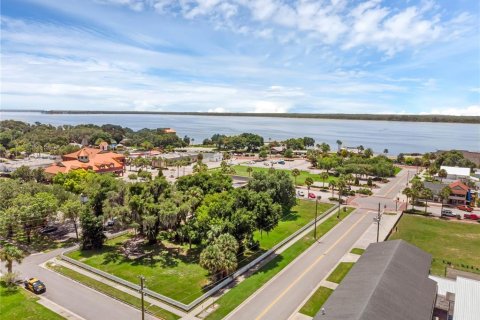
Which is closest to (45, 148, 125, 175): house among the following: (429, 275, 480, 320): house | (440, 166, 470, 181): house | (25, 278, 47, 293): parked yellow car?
(25, 278, 47, 293): parked yellow car

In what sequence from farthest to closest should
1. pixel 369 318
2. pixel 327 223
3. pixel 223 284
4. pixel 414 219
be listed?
pixel 414 219, pixel 327 223, pixel 223 284, pixel 369 318

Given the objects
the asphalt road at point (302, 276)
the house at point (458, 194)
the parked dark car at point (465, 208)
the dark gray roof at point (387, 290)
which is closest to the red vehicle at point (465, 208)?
the parked dark car at point (465, 208)

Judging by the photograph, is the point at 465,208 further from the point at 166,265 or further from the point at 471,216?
the point at 166,265

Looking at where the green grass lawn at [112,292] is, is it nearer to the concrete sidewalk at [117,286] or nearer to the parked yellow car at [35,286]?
the concrete sidewalk at [117,286]

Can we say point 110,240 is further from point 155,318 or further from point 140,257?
point 155,318

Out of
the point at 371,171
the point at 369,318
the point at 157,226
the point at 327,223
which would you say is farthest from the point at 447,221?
the point at 157,226

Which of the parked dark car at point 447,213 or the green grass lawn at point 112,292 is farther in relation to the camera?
the parked dark car at point 447,213
